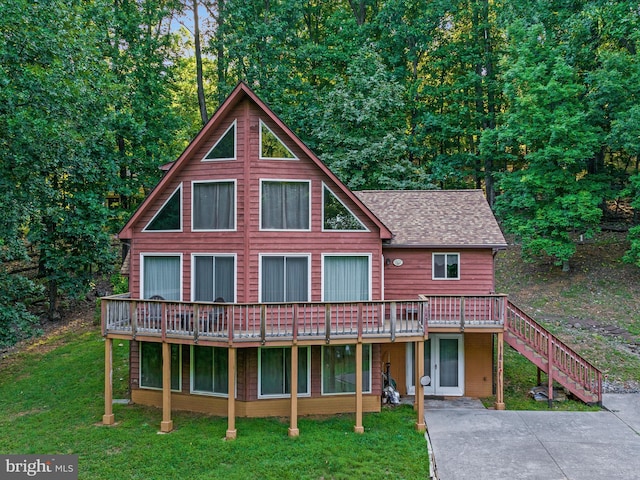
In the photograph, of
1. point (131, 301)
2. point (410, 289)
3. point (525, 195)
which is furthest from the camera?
point (525, 195)

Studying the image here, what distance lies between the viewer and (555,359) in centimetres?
1266

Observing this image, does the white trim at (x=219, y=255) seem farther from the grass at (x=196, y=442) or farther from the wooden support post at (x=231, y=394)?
the grass at (x=196, y=442)

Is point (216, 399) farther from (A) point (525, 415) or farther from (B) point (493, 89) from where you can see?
(B) point (493, 89)

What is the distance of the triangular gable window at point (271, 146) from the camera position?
465 inches

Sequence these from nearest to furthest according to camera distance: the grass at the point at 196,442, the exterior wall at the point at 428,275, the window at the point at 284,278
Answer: the grass at the point at 196,442, the window at the point at 284,278, the exterior wall at the point at 428,275

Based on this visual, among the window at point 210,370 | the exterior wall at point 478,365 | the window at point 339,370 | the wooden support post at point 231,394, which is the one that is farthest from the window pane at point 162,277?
the exterior wall at point 478,365

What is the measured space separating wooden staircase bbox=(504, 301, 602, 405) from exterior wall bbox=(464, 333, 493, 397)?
0.89 meters

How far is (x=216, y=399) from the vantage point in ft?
39.3

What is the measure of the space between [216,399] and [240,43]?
21249 millimetres

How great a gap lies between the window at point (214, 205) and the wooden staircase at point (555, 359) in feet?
28.0

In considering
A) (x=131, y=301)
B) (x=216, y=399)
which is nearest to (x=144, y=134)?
(x=131, y=301)

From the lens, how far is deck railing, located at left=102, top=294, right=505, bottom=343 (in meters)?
10.7

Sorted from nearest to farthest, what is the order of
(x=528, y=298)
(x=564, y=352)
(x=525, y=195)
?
(x=564, y=352)
(x=528, y=298)
(x=525, y=195)

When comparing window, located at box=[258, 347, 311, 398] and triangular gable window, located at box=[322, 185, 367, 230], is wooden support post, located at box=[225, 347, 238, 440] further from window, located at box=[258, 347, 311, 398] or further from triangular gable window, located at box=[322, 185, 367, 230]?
triangular gable window, located at box=[322, 185, 367, 230]
